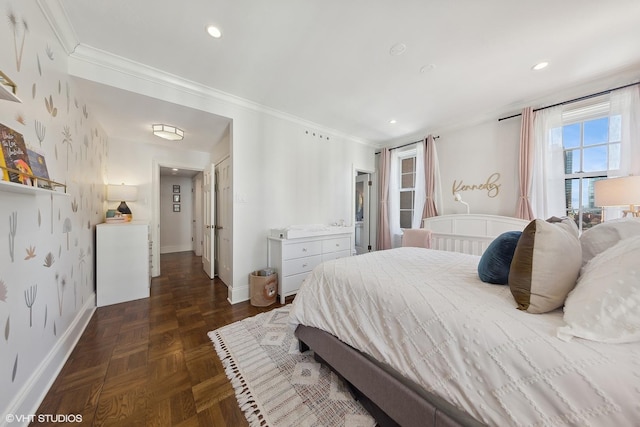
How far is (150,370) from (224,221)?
78.2 inches

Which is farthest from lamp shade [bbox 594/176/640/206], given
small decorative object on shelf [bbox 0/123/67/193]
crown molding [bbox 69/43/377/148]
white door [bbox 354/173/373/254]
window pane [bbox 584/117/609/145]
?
small decorative object on shelf [bbox 0/123/67/193]

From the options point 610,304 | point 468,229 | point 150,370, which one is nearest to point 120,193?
point 150,370

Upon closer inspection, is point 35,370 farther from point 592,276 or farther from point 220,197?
point 592,276

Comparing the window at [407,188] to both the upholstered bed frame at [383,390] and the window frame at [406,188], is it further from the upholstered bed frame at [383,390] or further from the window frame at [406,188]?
the upholstered bed frame at [383,390]

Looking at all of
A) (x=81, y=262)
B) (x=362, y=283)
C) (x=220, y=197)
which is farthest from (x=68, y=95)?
(x=362, y=283)

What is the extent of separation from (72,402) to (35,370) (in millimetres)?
299

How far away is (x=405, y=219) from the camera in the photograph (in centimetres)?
434

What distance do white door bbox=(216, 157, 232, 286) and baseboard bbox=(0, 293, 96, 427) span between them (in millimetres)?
1397

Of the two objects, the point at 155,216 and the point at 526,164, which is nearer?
the point at 526,164

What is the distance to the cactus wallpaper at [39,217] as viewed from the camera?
1.11 metres

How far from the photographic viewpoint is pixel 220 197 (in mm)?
3514

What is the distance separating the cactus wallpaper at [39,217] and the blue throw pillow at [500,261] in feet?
8.33

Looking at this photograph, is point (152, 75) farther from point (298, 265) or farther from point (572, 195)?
point (572, 195)

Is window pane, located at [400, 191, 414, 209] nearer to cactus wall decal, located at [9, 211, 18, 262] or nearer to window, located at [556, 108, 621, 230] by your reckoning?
window, located at [556, 108, 621, 230]
